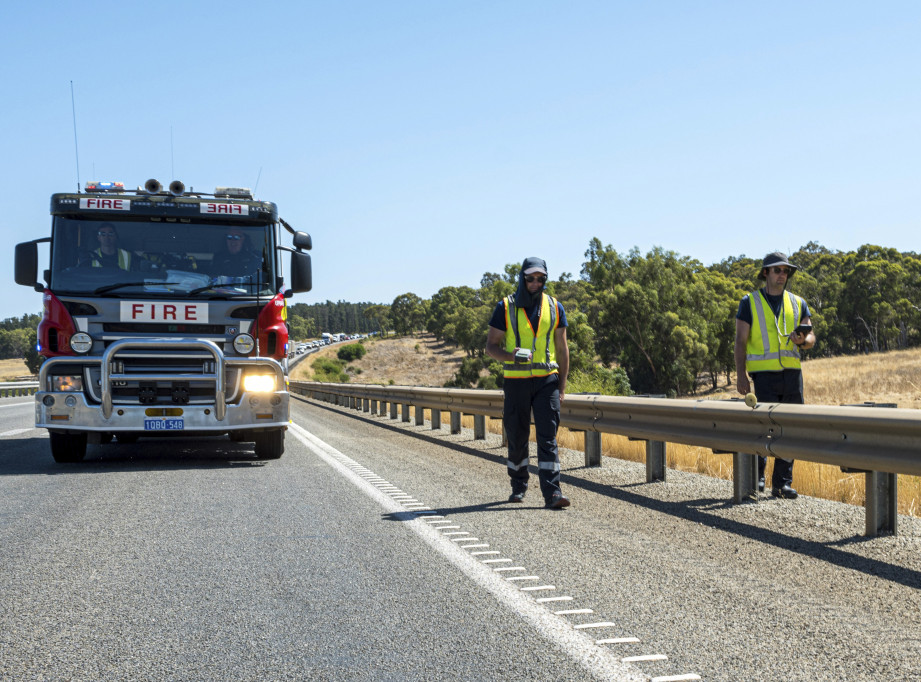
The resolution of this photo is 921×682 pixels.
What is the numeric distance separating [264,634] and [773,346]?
5191mm

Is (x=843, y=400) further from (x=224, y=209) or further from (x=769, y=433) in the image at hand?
(x=769, y=433)

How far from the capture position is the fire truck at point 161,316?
9422mm

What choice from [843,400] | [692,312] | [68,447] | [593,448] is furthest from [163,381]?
[692,312]

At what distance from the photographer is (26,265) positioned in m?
9.76

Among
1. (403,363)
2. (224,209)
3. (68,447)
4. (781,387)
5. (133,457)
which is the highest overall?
(224,209)

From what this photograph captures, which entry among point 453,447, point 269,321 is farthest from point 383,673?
point 453,447

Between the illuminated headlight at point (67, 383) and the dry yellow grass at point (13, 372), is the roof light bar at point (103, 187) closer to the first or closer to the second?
the illuminated headlight at point (67, 383)

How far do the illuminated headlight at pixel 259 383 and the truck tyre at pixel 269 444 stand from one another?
79cm

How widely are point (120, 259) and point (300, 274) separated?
197 centimetres

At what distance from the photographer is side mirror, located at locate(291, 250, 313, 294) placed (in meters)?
10.3

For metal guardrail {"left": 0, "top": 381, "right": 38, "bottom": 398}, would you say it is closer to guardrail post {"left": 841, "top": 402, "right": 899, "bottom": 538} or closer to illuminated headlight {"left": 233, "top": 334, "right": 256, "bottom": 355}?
illuminated headlight {"left": 233, "top": 334, "right": 256, "bottom": 355}

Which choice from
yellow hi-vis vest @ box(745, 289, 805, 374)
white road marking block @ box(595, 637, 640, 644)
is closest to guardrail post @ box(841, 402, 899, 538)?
yellow hi-vis vest @ box(745, 289, 805, 374)

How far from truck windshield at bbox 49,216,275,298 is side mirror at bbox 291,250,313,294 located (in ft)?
0.81

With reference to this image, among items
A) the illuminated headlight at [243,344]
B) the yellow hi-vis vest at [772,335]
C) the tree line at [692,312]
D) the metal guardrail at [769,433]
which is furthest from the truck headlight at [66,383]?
the tree line at [692,312]
